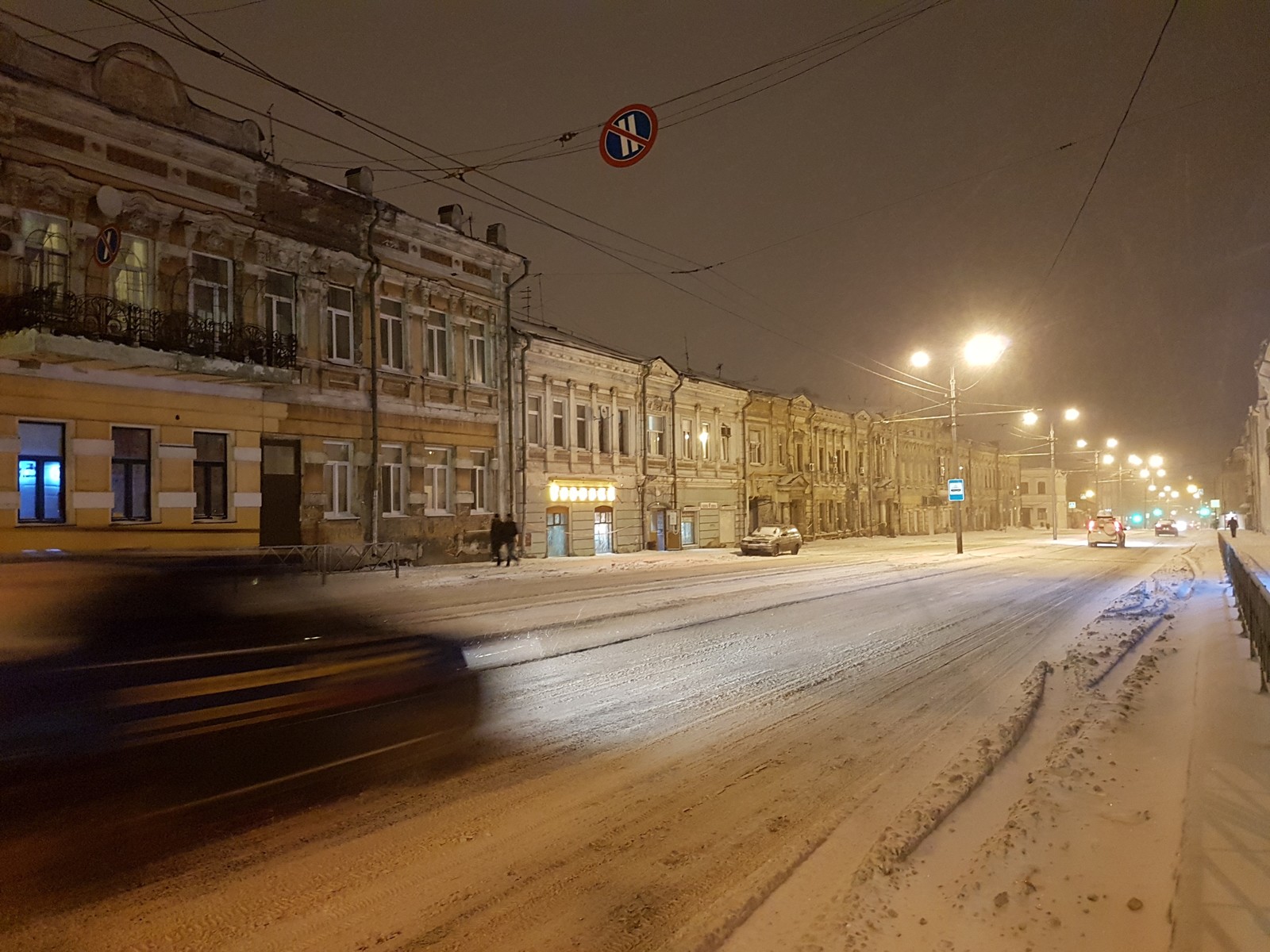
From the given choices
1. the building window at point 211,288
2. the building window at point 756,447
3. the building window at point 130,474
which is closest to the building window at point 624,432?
the building window at point 756,447

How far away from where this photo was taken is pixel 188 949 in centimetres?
364

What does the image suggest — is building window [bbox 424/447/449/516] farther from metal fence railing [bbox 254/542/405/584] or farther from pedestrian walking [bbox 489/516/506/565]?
metal fence railing [bbox 254/542/405/584]

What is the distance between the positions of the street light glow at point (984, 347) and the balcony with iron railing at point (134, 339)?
2219 cm

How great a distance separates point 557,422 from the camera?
33156 mm

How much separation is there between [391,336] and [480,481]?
19.3 ft

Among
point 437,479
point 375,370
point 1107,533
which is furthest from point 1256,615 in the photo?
point 1107,533

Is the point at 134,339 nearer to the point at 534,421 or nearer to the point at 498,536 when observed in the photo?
the point at 498,536

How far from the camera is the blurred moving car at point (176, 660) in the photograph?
5430 mm

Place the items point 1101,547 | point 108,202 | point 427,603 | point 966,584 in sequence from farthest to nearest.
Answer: point 1101,547
point 966,584
point 108,202
point 427,603

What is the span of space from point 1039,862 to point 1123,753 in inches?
98.1

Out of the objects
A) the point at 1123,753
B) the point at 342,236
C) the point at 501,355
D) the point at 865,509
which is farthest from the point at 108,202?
the point at 865,509

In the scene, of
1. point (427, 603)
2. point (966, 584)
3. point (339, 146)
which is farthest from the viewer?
point (966, 584)

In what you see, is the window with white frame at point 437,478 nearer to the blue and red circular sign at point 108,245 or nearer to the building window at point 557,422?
the building window at point 557,422

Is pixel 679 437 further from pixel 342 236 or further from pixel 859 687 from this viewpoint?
pixel 859 687
